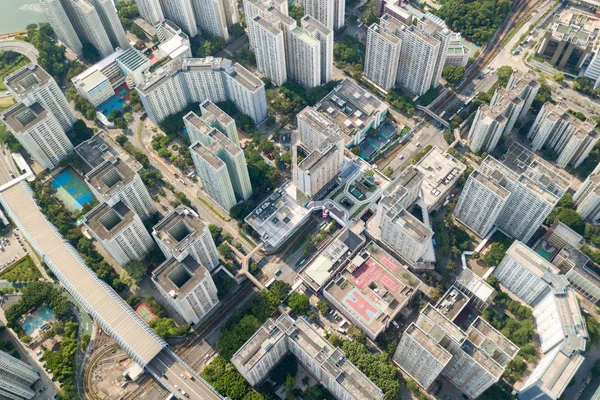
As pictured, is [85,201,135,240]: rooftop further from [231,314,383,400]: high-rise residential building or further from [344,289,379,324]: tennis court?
[344,289,379,324]: tennis court

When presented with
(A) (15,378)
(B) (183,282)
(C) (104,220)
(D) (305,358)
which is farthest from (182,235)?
(A) (15,378)

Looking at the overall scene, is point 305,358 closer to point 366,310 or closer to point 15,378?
point 366,310

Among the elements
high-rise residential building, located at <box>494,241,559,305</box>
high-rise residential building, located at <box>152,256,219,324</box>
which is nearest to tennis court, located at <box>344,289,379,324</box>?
high-rise residential building, located at <box>494,241,559,305</box>

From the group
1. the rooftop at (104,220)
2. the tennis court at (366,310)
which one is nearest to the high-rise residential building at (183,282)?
the rooftop at (104,220)

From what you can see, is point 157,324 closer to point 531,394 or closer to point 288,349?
point 288,349

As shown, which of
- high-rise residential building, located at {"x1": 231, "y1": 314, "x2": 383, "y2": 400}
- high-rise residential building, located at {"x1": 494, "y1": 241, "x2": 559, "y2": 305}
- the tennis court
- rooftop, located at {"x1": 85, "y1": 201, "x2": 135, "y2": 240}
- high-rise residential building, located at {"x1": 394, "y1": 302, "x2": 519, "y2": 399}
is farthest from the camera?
the tennis court

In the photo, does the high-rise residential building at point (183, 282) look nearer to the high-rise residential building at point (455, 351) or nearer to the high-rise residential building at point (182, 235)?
the high-rise residential building at point (182, 235)
